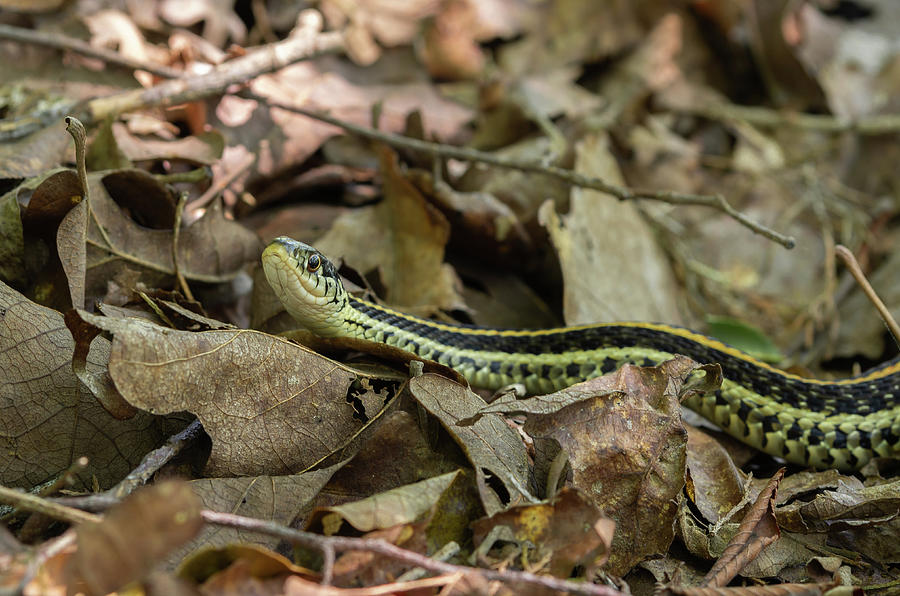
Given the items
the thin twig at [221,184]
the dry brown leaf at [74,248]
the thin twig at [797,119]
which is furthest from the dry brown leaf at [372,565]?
the thin twig at [797,119]

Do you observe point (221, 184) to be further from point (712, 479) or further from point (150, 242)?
point (712, 479)

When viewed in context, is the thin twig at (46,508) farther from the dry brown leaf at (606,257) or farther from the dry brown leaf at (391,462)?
the dry brown leaf at (606,257)

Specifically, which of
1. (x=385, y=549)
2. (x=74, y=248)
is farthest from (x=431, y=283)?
(x=385, y=549)

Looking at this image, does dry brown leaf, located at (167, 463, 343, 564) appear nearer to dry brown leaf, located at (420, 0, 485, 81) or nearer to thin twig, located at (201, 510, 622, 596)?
thin twig, located at (201, 510, 622, 596)

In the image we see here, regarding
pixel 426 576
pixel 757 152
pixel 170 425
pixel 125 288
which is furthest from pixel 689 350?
pixel 757 152

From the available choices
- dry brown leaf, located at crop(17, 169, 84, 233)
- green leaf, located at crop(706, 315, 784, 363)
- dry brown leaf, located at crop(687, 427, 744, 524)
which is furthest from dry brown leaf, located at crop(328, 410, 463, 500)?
green leaf, located at crop(706, 315, 784, 363)

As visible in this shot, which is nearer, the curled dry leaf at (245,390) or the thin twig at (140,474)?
the thin twig at (140,474)

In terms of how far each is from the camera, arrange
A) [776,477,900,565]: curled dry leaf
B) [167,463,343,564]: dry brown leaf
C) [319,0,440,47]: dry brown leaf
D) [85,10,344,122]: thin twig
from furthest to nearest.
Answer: [319,0,440,47]: dry brown leaf
[85,10,344,122]: thin twig
[776,477,900,565]: curled dry leaf
[167,463,343,564]: dry brown leaf
